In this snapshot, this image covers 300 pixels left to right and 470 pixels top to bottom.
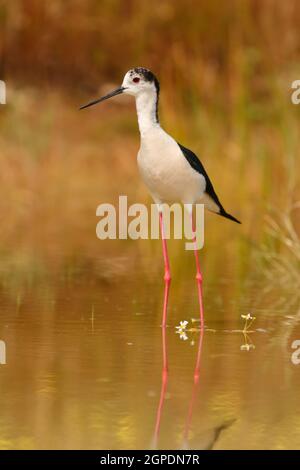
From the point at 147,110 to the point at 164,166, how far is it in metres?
0.28

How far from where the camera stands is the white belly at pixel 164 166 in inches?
224

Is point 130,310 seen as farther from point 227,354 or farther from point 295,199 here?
point 295,199

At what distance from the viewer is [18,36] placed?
488 inches

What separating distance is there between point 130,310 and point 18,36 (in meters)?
6.94

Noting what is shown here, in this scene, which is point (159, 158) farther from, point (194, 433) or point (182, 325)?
point (194, 433)

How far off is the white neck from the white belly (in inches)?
1.7

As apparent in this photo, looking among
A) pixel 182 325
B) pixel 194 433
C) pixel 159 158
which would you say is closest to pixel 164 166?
pixel 159 158

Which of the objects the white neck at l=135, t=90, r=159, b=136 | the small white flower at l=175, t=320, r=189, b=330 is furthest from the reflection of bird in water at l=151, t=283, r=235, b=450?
the white neck at l=135, t=90, r=159, b=136

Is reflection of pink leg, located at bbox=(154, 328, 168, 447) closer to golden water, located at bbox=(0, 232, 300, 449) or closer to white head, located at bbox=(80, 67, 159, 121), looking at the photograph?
golden water, located at bbox=(0, 232, 300, 449)

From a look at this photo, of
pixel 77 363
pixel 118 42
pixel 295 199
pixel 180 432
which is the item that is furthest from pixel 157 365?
pixel 118 42

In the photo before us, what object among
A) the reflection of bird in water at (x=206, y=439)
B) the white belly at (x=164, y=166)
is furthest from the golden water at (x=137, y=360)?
the white belly at (x=164, y=166)

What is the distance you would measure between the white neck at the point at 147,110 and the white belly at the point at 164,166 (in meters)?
0.04

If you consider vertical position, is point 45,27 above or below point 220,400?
above

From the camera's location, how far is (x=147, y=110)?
19.1 ft
